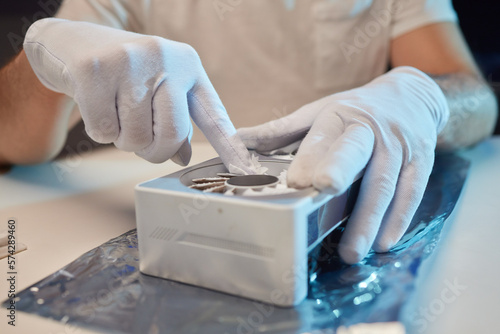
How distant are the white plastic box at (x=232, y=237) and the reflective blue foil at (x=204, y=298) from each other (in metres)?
0.02

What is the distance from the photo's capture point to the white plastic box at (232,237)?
0.55m

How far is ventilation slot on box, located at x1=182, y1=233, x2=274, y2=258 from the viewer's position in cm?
56

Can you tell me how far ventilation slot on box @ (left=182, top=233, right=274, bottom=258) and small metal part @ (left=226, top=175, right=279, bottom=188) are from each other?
11 cm

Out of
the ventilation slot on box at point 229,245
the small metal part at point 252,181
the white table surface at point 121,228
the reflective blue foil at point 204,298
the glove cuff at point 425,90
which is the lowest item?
the white table surface at point 121,228

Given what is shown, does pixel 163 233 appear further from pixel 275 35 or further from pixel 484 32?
pixel 484 32

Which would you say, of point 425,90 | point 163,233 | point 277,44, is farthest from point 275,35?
point 163,233

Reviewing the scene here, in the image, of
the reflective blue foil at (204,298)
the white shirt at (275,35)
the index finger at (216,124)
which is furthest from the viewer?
the white shirt at (275,35)

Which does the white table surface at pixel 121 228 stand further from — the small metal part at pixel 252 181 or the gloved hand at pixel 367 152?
the small metal part at pixel 252 181

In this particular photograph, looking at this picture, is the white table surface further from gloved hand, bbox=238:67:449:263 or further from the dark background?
the dark background

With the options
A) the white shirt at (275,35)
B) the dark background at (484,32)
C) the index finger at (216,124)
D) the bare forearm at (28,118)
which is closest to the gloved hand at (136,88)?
A: the index finger at (216,124)

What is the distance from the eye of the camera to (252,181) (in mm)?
703

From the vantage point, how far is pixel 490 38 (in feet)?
6.38

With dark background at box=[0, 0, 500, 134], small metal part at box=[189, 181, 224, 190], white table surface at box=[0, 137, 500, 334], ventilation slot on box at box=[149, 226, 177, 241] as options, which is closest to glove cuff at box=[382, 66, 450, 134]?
white table surface at box=[0, 137, 500, 334]

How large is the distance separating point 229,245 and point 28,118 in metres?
1.19
